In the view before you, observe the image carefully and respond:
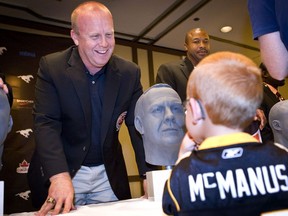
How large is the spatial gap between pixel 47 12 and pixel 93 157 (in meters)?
3.11

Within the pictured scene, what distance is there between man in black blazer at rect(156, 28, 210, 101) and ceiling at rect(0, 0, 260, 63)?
143 cm

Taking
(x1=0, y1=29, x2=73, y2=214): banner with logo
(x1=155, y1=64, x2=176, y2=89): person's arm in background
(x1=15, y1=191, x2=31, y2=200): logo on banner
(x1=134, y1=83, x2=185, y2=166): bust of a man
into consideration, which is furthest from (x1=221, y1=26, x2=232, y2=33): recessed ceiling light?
(x1=134, y1=83, x2=185, y2=166): bust of a man

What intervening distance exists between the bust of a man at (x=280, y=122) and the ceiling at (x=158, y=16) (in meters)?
2.93

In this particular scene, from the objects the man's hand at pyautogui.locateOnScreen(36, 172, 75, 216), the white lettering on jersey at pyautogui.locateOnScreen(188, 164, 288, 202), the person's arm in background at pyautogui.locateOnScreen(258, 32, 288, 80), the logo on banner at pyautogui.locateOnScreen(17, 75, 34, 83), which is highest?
the logo on banner at pyautogui.locateOnScreen(17, 75, 34, 83)

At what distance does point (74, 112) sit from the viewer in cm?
177

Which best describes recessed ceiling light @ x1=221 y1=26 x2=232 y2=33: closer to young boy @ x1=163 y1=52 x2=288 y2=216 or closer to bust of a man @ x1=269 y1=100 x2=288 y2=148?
bust of a man @ x1=269 y1=100 x2=288 y2=148

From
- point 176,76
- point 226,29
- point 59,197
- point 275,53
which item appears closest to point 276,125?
point 275,53

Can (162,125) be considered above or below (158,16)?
below

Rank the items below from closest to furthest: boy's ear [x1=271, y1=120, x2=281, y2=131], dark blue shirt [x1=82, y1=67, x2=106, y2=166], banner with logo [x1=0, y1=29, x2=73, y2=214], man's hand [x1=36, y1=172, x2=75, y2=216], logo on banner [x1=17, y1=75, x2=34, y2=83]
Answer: man's hand [x1=36, y1=172, x2=75, y2=216]
boy's ear [x1=271, y1=120, x2=281, y2=131]
dark blue shirt [x1=82, y1=67, x2=106, y2=166]
banner with logo [x1=0, y1=29, x2=73, y2=214]
logo on banner [x1=17, y1=75, x2=34, y2=83]

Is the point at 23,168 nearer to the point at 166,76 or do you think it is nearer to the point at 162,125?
the point at 166,76

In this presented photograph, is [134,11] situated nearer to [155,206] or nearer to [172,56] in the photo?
[172,56]

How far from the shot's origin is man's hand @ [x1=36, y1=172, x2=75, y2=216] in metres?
1.37

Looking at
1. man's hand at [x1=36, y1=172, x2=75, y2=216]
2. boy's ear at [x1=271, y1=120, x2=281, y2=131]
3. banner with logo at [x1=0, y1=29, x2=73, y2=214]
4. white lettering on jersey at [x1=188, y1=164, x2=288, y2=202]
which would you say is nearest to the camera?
white lettering on jersey at [x1=188, y1=164, x2=288, y2=202]

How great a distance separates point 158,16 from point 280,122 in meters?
3.29
